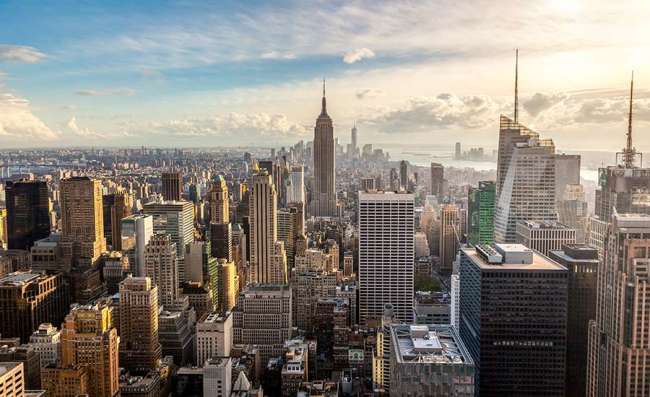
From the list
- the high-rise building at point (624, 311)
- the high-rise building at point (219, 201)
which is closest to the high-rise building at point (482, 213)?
the high-rise building at point (624, 311)

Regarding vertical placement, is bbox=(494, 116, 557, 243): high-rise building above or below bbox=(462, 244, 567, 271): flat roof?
above

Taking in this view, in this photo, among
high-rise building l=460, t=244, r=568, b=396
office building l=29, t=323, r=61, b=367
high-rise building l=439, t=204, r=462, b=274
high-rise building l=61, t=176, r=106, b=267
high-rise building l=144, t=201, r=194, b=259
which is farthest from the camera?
high-rise building l=439, t=204, r=462, b=274

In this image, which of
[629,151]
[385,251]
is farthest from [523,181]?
[629,151]

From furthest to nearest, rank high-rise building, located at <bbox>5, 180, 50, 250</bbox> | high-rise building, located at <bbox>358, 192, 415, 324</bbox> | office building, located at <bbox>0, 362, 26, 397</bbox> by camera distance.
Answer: high-rise building, located at <bbox>5, 180, 50, 250</bbox> → high-rise building, located at <bbox>358, 192, 415, 324</bbox> → office building, located at <bbox>0, 362, 26, 397</bbox>

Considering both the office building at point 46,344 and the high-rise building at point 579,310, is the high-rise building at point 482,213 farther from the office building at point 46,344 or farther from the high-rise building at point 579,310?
the office building at point 46,344

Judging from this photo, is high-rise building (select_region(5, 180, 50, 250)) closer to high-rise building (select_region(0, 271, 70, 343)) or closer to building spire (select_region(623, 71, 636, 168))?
high-rise building (select_region(0, 271, 70, 343))

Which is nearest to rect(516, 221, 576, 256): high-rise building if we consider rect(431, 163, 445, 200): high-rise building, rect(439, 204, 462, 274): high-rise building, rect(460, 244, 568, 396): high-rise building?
rect(460, 244, 568, 396): high-rise building

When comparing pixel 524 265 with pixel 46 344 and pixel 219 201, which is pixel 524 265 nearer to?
pixel 46 344

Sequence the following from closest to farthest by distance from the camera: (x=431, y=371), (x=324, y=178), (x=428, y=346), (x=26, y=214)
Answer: (x=431, y=371), (x=428, y=346), (x=26, y=214), (x=324, y=178)
